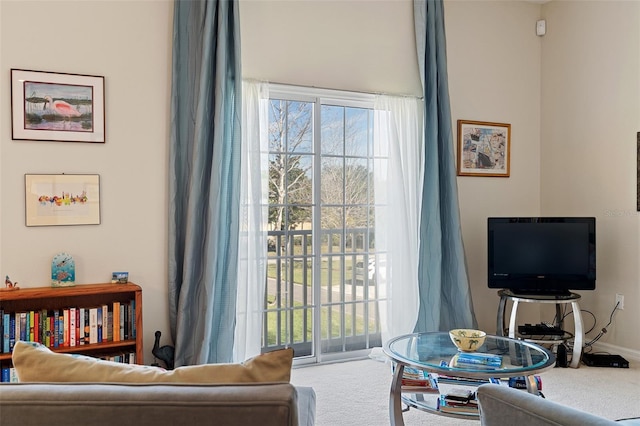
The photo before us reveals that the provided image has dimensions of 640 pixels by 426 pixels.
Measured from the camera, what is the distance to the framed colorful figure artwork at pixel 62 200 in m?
3.35

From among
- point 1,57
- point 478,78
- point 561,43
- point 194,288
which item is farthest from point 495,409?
point 561,43

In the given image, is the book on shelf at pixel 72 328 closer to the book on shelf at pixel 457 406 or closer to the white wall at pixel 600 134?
the book on shelf at pixel 457 406

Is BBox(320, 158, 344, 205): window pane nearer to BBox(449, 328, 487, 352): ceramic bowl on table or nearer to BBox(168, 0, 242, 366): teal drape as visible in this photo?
BBox(168, 0, 242, 366): teal drape

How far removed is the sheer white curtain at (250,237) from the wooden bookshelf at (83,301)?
28.4 inches

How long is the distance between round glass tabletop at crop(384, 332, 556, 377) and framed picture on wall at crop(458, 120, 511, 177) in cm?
198

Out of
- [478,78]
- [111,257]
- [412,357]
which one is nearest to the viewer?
[412,357]

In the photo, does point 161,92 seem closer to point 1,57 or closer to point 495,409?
point 1,57

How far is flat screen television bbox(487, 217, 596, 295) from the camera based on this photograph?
169 inches

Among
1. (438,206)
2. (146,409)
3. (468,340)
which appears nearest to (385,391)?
(468,340)

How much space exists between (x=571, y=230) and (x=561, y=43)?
1697 millimetres

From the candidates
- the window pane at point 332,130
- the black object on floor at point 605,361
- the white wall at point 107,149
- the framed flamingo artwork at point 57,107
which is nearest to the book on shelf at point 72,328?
the white wall at point 107,149

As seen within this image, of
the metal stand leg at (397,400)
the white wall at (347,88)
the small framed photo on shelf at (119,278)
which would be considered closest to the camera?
the metal stand leg at (397,400)

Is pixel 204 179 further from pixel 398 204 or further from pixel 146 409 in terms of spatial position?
pixel 146 409

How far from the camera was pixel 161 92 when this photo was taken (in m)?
3.69
